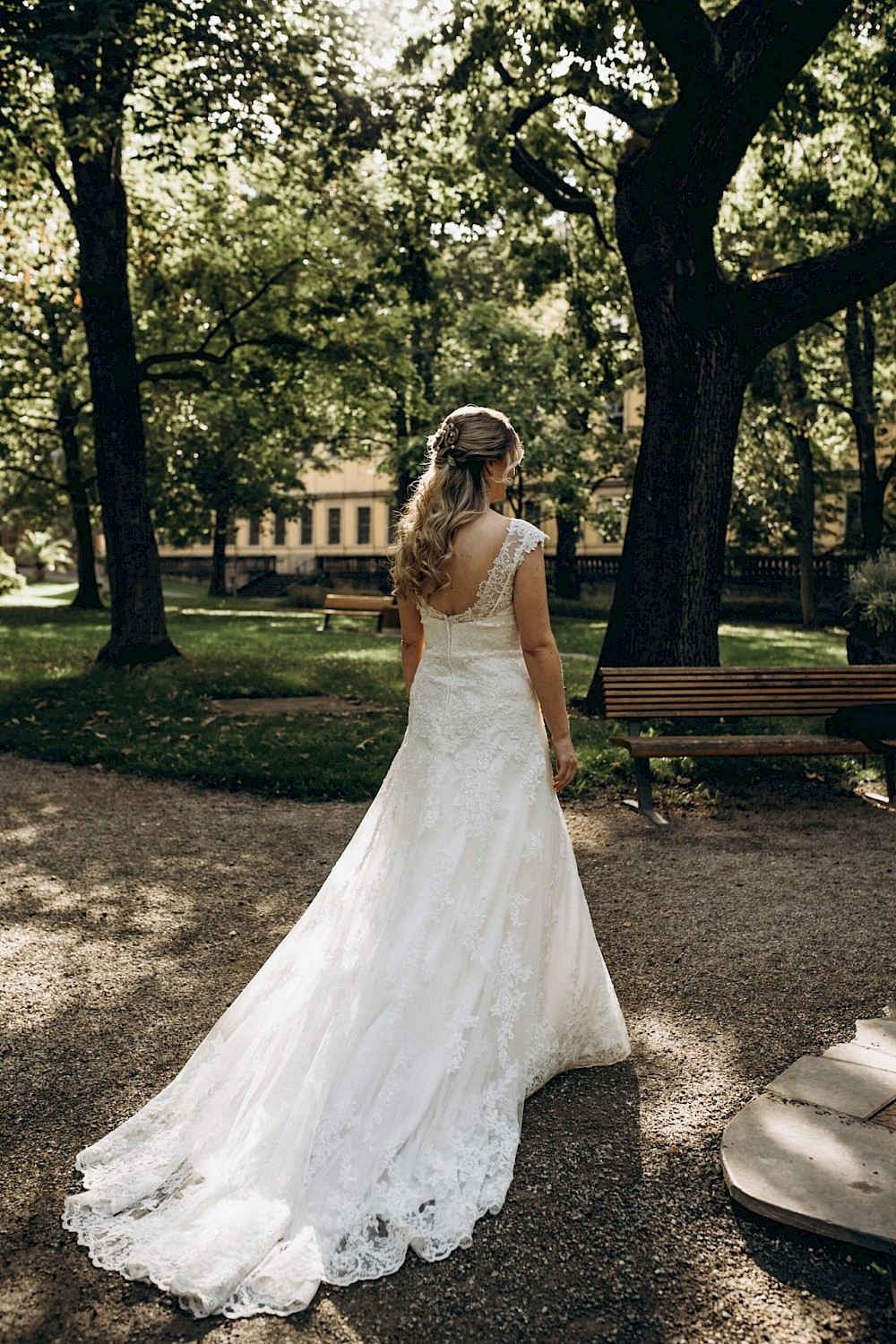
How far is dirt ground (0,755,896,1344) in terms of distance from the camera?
99.9 inches

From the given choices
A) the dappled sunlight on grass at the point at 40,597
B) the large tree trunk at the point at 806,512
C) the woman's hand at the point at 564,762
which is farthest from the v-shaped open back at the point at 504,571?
Result: the dappled sunlight on grass at the point at 40,597

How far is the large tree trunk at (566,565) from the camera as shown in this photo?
36.2 m

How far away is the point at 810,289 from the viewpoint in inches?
380

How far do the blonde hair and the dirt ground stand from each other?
1.88 meters

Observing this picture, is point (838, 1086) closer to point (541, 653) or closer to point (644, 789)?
point (541, 653)

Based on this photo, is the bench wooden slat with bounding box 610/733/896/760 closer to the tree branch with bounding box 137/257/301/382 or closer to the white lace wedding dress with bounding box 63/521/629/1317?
the white lace wedding dress with bounding box 63/521/629/1317

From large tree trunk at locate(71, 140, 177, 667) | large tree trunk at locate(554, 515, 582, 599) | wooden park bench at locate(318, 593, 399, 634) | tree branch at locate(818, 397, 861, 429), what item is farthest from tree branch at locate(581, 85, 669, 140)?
large tree trunk at locate(554, 515, 582, 599)

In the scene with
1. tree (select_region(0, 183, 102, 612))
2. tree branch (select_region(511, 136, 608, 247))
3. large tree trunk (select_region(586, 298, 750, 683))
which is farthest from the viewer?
tree (select_region(0, 183, 102, 612))

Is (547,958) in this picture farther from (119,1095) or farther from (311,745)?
(311,745)

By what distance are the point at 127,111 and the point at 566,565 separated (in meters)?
25.0

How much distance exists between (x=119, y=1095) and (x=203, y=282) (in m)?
17.6

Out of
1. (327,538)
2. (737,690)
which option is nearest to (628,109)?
(737,690)

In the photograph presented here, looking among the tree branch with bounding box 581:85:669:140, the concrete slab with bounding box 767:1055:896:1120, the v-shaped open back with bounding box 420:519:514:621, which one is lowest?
the concrete slab with bounding box 767:1055:896:1120

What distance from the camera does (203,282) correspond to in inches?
741
